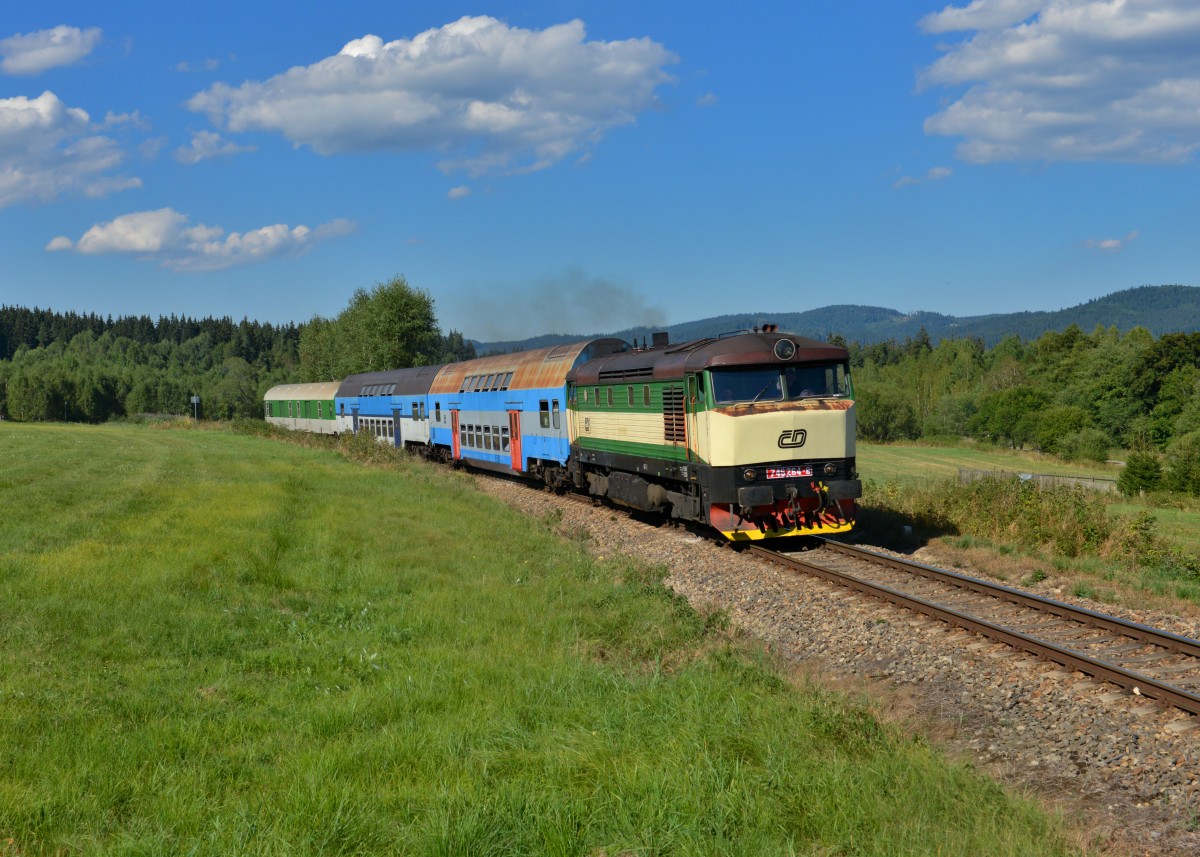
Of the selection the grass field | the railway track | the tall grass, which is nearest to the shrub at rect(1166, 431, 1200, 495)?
the grass field

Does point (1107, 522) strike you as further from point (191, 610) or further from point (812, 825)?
point (191, 610)

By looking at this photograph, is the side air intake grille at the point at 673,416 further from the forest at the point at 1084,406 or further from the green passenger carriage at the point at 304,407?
the green passenger carriage at the point at 304,407

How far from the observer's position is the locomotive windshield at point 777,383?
16469 millimetres

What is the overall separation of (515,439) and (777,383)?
48.7 ft

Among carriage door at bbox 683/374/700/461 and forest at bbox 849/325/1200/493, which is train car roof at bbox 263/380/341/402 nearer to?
carriage door at bbox 683/374/700/461

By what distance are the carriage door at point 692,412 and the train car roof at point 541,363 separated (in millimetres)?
8209

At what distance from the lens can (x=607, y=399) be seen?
22.2 meters

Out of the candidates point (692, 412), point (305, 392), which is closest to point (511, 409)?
point (692, 412)

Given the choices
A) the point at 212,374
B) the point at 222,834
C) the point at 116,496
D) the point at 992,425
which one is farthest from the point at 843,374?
the point at 212,374

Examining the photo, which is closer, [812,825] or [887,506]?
[812,825]

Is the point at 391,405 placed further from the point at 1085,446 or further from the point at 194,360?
the point at 194,360

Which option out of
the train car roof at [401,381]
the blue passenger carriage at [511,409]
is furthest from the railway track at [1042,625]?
the train car roof at [401,381]

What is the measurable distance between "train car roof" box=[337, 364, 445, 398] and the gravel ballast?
2827 cm

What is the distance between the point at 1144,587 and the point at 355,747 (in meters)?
12.0
